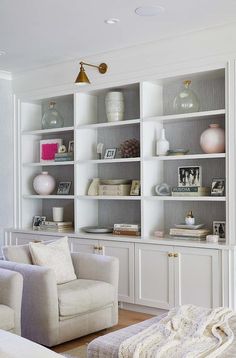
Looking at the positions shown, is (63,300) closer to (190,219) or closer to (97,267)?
(97,267)

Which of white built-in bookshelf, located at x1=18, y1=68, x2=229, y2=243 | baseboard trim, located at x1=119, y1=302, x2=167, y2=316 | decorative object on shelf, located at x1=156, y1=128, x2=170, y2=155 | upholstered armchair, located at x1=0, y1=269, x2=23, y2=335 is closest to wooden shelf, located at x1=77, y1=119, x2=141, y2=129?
white built-in bookshelf, located at x1=18, y1=68, x2=229, y2=243

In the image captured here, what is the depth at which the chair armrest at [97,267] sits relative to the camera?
3.96m

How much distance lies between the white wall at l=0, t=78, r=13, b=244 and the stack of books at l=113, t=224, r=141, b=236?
1554 mm

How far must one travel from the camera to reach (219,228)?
4.37 meters

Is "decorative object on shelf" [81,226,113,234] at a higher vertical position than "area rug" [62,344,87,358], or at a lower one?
higher

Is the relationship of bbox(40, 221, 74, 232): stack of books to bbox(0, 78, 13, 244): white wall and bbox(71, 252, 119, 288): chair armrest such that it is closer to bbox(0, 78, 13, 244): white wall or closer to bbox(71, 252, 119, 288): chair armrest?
bbox(0, 78, 13, 244): white wall

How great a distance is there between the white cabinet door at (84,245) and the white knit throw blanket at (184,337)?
2.09m

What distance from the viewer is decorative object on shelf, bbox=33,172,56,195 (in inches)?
221

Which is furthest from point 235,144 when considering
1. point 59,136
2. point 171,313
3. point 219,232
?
point 59,136

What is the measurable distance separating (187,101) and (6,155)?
2428mm

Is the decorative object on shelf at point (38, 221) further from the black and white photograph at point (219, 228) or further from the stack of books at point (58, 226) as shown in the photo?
the black and white photograph at point (219, 228)

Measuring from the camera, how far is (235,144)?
4008 millimetres

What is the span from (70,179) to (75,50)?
61.5 inches

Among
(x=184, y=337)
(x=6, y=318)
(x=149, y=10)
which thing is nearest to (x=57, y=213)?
(x=6, y=318)
